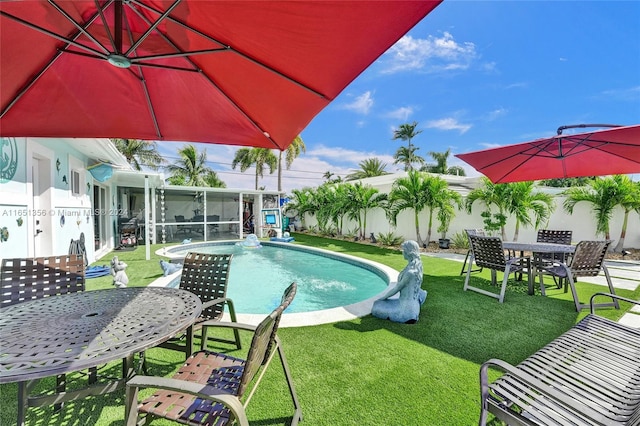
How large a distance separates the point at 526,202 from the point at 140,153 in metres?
30.5

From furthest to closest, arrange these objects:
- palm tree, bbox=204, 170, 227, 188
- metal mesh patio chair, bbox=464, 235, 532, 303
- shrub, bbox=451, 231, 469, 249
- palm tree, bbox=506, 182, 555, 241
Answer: palm tree, bbox=204, 170, 227, 188 → shrub, bbox=451, 231, 469, 249 → palm tree, bbox=506, 182, 555, 241 → metal mesh patio chair, bbox=464, 235, 532, 303

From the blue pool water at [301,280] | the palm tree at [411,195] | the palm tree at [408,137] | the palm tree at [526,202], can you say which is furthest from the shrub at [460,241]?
the palm tree at [408,137]

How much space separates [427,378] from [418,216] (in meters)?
10.7

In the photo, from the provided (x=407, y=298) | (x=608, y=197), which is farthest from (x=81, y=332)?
(x=608, y=197)

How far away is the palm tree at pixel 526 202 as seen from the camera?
10.1m

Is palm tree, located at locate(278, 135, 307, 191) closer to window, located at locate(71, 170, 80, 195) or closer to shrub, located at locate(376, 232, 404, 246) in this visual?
shrub, located at locate(376, 232, 404, 246)

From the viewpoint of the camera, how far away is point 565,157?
534 centimetres

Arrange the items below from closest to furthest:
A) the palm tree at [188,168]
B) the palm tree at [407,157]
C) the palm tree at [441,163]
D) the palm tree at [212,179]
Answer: the palm tree at [188,168] < the palm tree at [212,179] < the palm tree at [407,157] < the palm tree at [441,163]

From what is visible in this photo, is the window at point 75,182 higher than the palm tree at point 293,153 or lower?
lower

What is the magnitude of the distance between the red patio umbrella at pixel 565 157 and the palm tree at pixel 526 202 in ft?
11.1

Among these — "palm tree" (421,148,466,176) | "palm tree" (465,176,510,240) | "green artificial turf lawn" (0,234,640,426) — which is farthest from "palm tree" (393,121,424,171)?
"green artificial turf lawn" (0,234,640,426)

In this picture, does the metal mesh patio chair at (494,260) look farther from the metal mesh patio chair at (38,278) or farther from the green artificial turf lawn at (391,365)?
the metal mesh patio chair at (38,278)

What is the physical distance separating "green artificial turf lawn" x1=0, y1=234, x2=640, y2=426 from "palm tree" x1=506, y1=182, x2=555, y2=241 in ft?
19.6

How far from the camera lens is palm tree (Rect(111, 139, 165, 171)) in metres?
25.2
